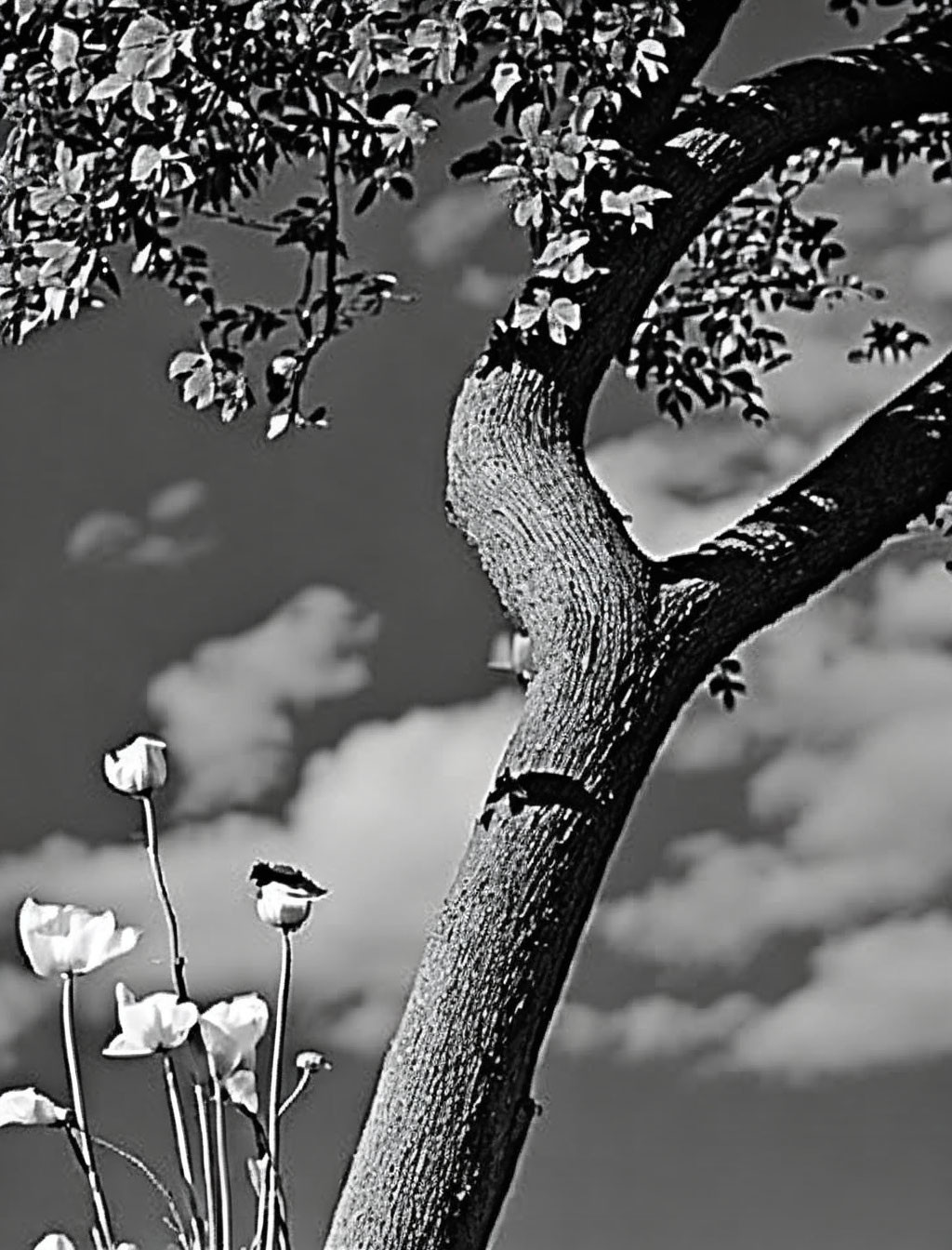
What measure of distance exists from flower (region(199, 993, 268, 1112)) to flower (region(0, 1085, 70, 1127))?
6.7 inches

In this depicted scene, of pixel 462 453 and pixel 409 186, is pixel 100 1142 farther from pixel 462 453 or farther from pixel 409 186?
A: pixel 409 186

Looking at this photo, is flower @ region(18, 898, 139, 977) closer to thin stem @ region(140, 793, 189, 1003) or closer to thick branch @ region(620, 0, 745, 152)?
thin stem @ region(140, 793, 189, 1003)

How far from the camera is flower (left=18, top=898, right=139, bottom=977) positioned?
220cm

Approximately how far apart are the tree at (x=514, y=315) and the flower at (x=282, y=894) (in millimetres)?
293

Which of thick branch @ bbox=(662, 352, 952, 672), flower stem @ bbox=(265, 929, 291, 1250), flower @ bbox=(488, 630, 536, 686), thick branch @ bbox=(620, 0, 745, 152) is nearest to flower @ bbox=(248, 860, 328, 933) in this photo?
flower stem @ bbox=(265, 929, 291, 1250)

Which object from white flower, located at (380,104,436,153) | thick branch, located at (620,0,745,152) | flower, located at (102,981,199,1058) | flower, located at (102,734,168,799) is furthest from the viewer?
thick branch, located at (620,0,745,152)

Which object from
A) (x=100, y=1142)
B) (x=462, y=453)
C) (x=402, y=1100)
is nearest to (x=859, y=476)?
(x=462, y=453)

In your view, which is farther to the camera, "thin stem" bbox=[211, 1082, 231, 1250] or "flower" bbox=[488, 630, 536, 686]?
"flower" bbox=[488, 630, 536, 686]

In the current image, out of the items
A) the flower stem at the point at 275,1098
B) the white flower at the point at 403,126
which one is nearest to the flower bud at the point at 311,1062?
the flower stem at the point at 275,1098

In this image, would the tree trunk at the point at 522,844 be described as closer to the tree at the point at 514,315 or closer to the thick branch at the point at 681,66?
the tree at the point at 514,315

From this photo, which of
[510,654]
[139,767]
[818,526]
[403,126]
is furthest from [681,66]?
[139,767]

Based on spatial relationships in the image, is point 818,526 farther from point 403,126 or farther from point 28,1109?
point 28,1109

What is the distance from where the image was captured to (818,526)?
9.28ft

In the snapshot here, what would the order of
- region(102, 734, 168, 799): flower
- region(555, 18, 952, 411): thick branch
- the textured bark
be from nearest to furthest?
1. region(102, 734, 168, 799): flower
2. the textured bark
3. region(555, 18, 952, 411): thick branch
